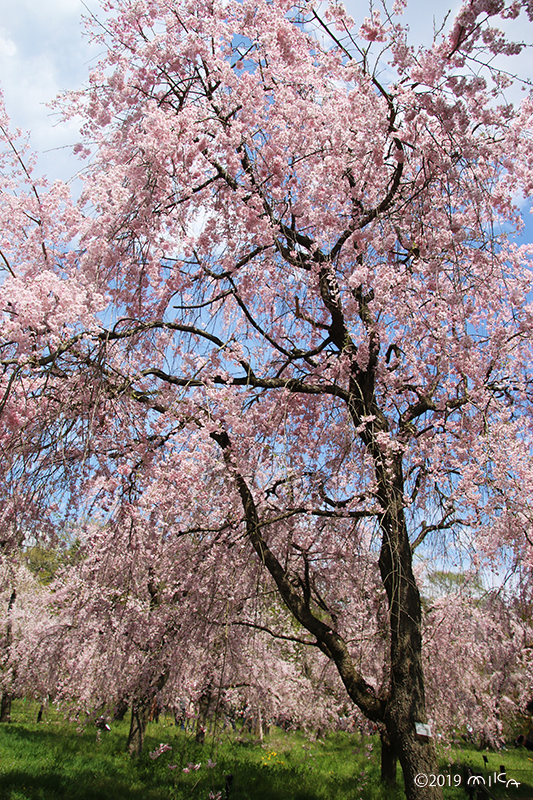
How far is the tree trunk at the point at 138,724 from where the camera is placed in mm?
8772

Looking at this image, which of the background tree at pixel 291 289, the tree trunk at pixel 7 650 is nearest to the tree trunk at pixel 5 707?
the tree trunk at pixel 7 650

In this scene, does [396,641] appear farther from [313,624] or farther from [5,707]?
[5,707]

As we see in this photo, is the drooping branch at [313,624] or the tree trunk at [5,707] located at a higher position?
the drooping branch at [313,624]

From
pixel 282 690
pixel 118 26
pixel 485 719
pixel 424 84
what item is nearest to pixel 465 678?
pixel 485 719

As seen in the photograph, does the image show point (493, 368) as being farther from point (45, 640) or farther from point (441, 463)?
point (45, 640)

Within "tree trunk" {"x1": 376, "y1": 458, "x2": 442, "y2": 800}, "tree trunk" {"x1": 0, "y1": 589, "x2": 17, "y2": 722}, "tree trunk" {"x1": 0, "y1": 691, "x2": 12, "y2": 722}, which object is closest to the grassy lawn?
"tree trunk" {"x1": 376, "y1": 458, "x2": 442, "y2": 800}

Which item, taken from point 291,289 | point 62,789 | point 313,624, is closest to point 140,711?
point 62,789

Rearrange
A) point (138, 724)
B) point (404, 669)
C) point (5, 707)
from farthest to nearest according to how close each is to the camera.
Result: point (5, 707)
point (138, 724)
point (404, 669)

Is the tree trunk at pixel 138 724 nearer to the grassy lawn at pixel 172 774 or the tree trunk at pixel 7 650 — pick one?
the grassy lawn at pixel 172 774

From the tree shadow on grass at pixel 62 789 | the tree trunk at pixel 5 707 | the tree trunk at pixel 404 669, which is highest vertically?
the tree trunk at pixel 404 669

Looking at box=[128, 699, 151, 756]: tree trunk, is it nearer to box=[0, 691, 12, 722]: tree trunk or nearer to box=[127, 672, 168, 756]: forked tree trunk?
box=[127, 672, 168, 756]: forked tree trunk

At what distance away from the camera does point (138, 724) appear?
31.5 feet

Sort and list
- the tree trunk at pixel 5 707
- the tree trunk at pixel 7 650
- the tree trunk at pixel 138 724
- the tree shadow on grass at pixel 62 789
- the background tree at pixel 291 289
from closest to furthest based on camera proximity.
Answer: the background tree at pixel 291 289 < the tree shadow on grass at pixel 62 789 < the tree trunk at pixel 138 724 < the tree trunk at pixel 7 650 < the tree trunk at pixel 5 707

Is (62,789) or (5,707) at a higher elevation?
(62,789)
